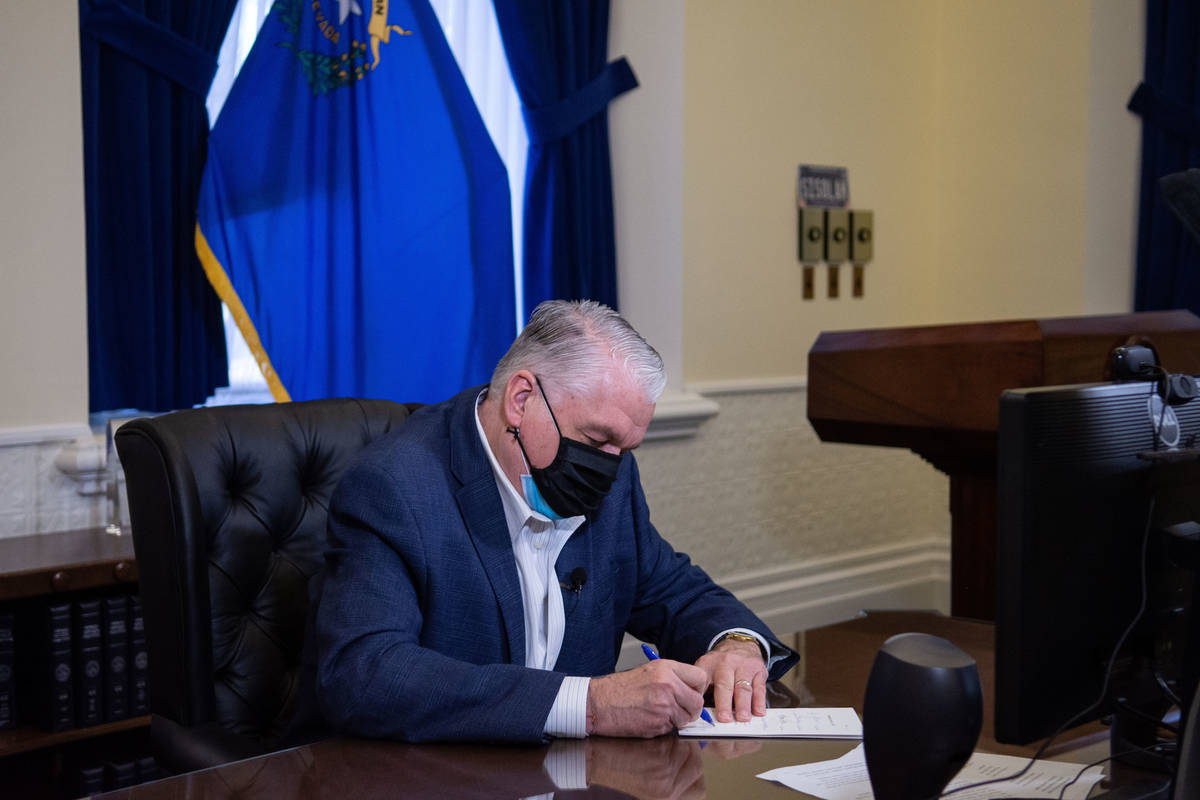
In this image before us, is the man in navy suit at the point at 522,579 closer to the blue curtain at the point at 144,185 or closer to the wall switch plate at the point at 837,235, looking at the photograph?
the blue curtain at the point at 144,185

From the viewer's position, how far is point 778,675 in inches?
66.0

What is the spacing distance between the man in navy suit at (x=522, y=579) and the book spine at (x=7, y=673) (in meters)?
1.19

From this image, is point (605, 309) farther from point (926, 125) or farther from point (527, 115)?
point (926, 125)

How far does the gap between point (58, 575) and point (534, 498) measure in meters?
1.21

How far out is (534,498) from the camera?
1704 millimetres

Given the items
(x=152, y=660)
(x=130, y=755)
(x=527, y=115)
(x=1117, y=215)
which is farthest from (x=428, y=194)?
(x=1117, y=215)

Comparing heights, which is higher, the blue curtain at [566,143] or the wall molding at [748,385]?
the blue curtain at [566,143]

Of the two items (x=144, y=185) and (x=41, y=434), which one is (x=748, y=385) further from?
(x=41, y=434)

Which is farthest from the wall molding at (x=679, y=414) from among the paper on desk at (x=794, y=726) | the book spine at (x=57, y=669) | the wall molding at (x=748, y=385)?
the paper on desk at (x=794, y=726)

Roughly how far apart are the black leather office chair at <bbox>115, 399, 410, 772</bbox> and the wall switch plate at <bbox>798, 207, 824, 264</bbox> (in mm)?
2766

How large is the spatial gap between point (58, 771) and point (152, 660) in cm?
111

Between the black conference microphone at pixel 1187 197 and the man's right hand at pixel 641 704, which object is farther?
the man's right hand at pixel 641 704

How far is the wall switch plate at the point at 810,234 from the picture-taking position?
4.37 m

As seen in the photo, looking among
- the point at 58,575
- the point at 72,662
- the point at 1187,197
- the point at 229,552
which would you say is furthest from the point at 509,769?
the point at 72,662
